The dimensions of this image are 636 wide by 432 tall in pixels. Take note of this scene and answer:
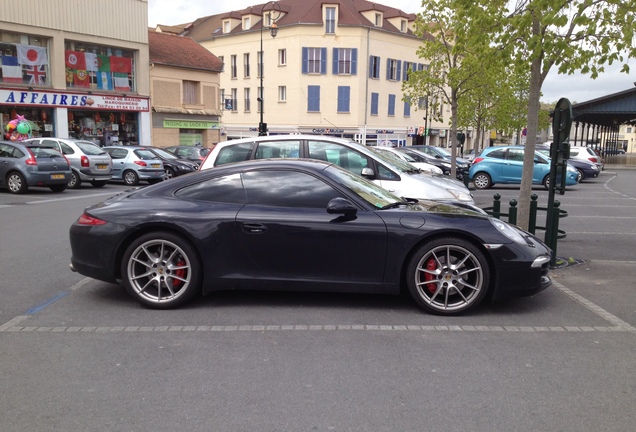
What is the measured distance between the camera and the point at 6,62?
26.3 meters

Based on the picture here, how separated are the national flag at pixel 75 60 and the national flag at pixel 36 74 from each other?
55.7 inches

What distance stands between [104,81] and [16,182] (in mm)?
15639

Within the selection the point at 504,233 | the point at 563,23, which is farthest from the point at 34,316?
the point at 563,23

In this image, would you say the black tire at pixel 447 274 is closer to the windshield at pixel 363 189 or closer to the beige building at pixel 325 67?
the windshield at pixel 363 189

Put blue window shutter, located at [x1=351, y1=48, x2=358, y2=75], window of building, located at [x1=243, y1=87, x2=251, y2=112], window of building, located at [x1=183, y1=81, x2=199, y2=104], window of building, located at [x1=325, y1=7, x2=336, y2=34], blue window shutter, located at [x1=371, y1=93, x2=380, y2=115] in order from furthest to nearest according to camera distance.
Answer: window of building, located at [x1=243, y1=87, x2=251, y2=112], blue window shutter, located at [x1=371, y1=93, x2=380, y2=115], blue window shutter, located at [x1=351, y1=48, x2=358, y2=75], window of building, located at [x1=325, y1=7, x2=336, y2=34], window of building, located at [x1=183, y1=81, x2=199, y2=104]

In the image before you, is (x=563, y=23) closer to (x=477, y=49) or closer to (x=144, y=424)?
(x=477, y=49)

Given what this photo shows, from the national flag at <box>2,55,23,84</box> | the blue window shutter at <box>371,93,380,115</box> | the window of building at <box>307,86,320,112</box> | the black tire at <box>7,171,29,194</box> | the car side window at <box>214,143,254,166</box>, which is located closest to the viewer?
the car side window at <box>214,143,254,166</box>

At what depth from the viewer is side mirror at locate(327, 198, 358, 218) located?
5.37m

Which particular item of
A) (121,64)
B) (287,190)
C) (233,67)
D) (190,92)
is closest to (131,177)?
(121,64)

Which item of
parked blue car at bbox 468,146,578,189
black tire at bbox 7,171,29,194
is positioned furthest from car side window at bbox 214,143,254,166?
parked blue car at bbox 468,146,578,189

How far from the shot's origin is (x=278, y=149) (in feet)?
28.6

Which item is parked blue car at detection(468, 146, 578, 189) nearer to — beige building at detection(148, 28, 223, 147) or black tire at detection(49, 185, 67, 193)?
black tire at detection(49, 185, 67, 193)

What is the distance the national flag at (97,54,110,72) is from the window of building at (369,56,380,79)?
27044 mm

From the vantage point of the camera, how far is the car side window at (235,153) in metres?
8.59
